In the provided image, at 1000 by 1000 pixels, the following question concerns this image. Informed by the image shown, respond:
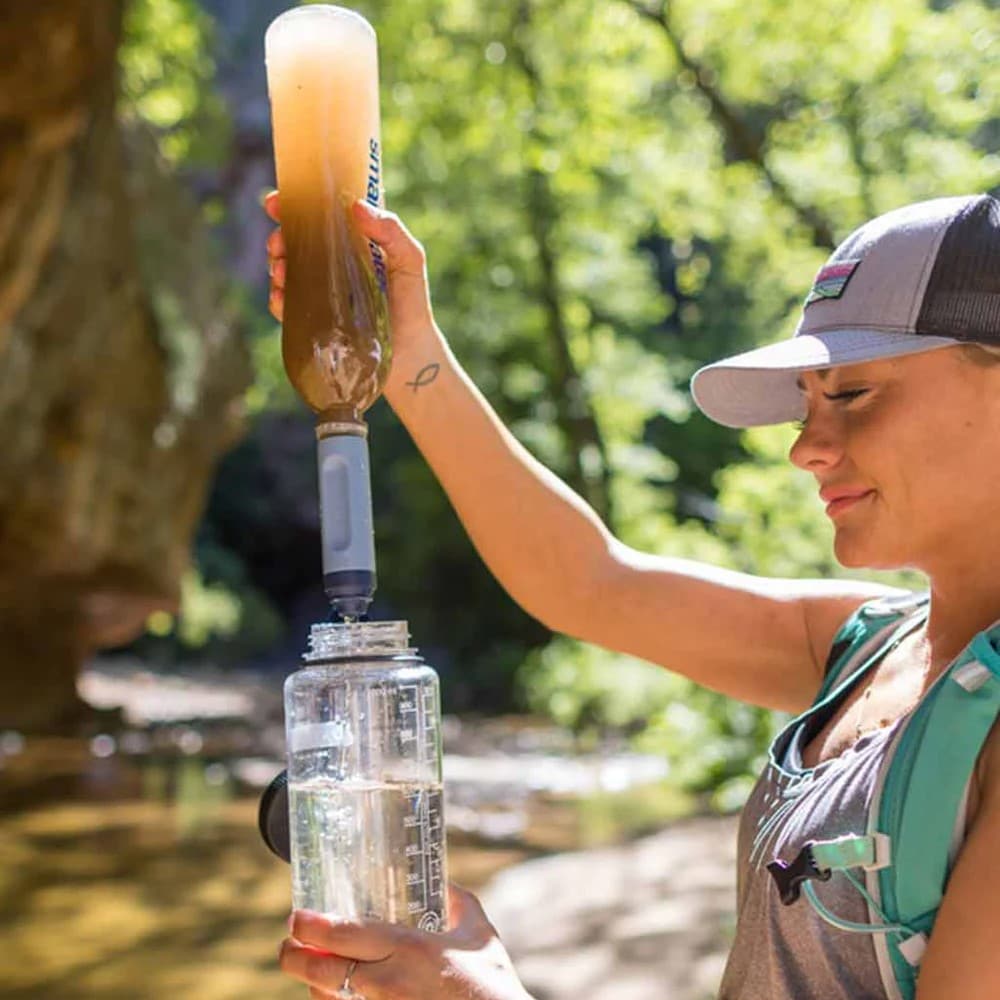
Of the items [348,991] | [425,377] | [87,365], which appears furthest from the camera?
[87,365]

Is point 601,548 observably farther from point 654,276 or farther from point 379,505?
point 379,505

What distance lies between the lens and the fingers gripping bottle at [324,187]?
46.4 inches

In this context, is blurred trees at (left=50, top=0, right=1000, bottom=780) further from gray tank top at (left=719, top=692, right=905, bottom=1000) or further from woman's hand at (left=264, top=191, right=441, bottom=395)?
gray tank top at (left=719, top=692, right=905, bottom=1000)

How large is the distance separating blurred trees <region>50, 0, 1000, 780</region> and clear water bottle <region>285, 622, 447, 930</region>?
4361 millimetres

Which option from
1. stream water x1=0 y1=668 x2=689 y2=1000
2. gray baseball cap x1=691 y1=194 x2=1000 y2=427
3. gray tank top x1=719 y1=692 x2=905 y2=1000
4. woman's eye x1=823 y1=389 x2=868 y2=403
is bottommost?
stream water x1=0 y1=668 x2=689 y2=1000

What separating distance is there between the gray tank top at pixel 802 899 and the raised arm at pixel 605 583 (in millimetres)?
295

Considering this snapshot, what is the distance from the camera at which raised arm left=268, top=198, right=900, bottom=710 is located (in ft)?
5.04

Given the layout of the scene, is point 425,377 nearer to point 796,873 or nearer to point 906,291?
point 906,291

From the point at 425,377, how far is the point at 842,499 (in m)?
0.51

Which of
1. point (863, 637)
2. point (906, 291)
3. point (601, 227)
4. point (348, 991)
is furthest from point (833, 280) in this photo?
point (601, 227)

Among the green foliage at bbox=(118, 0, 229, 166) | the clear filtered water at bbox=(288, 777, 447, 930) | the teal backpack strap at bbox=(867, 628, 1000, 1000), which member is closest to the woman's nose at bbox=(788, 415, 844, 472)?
the teal backpack strap at bbox=(867, 628, 1000, 1000)

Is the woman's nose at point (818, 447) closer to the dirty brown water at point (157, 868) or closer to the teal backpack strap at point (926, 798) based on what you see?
the teal backpack strap at point (926, 798)

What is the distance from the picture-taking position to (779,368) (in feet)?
3.88

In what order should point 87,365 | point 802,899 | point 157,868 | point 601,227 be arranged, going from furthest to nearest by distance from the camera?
1. point 601,227
2. point 87,365
3. point 157,868
4. point 802,899
